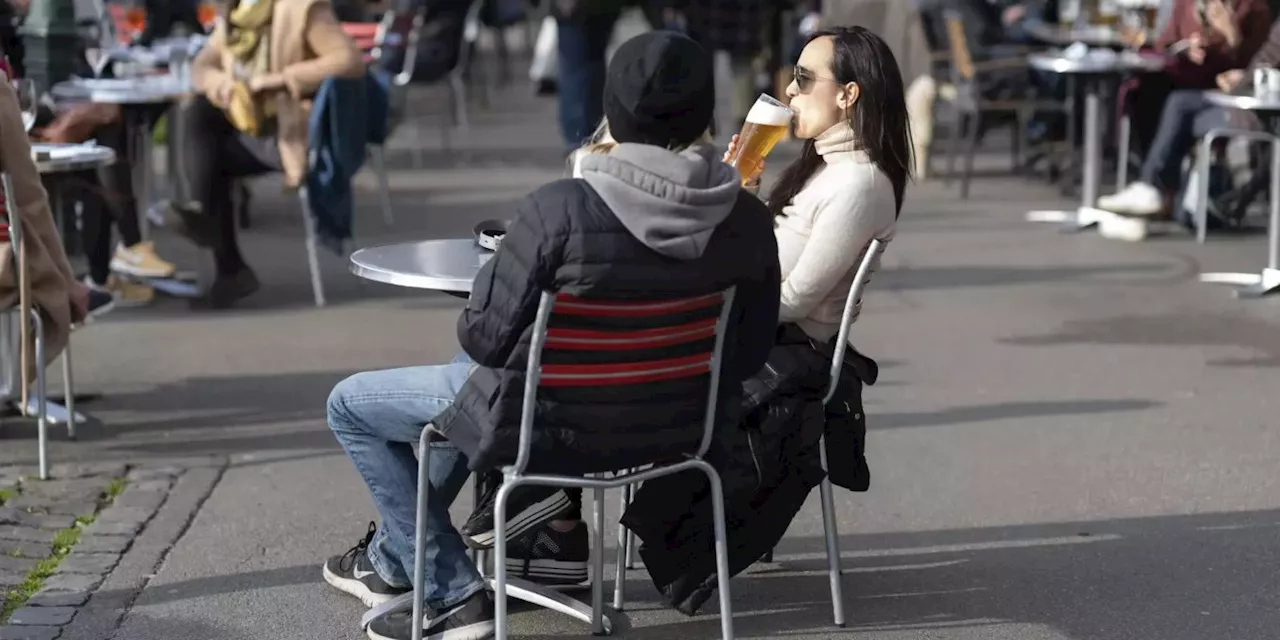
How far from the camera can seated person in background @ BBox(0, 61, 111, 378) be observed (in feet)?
18.4

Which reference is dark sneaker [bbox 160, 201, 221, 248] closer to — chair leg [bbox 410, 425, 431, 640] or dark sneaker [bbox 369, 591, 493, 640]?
dark sneaker [bbox 369, 591, 493, 640]

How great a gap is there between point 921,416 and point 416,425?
298 centimetres

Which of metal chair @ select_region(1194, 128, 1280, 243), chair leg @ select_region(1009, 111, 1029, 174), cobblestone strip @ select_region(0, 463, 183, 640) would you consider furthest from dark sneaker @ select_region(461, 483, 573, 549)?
chair leg @ select_region(1009, 111, 1029, 174)

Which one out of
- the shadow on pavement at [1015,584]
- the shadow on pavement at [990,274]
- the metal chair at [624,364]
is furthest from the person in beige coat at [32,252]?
the shadow on pavement at [990,274]

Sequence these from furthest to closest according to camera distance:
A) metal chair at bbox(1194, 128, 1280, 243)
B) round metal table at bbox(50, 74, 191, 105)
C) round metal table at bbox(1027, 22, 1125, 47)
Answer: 1. round metal table at bbox(1027, 22, 1125, 47)
2. metal chair at bbox(1194, 128, 1280, 243)
3. round metal table at bbox(50, 74, 191, 105)

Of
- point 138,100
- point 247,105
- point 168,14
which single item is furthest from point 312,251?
point 168,14

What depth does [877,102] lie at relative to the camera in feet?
15.3

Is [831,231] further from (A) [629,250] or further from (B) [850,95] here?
(A) [629,250]

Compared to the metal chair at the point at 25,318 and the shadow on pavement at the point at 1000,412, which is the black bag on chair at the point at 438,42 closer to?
the shadow on pavement at the point at 1000,412

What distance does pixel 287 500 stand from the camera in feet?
18.8

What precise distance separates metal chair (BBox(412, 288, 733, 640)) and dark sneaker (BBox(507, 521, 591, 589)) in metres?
0.71

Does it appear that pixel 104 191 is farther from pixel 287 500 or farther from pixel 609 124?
pixel 609 124

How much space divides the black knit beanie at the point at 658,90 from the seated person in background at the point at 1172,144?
740 centimetres

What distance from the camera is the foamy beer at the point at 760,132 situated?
175 inches
